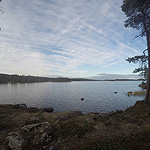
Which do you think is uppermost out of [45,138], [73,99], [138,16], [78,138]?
[138,16]

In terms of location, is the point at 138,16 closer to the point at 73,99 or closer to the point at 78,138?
the point at 78,138

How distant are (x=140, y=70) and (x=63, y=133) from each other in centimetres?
1479

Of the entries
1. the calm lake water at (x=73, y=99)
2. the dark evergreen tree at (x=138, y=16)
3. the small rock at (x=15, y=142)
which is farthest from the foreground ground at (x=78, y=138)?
the calm lake water at (x=73, y=99)

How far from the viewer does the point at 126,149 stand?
4891 millimetres

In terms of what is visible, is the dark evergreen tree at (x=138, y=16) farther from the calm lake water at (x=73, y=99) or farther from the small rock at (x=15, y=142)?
the small rock at (x=15, y=142)

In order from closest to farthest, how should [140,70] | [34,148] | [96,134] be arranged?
[34,148] < [96,134] < [140,70]

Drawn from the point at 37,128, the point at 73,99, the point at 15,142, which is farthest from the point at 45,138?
the point at 73,99

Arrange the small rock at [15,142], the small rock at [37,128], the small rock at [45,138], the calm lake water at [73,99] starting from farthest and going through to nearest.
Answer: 1. the calm lake water at [73,99]
2. the small rock at [37,128]
3. the small rock at [45,138]
4. the small rock at [15,142]

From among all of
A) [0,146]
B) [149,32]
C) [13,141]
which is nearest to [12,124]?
[0,146]

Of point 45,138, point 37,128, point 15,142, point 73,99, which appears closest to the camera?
point 15,142

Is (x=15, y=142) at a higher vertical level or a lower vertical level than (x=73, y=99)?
higher

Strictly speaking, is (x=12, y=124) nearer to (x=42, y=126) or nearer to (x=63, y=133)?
(x=42, y=126)

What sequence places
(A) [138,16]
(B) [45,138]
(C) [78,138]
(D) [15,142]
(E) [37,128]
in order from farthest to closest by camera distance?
(A) [138,16] → (E) [37,128] → (B) [45,138] → (C) [78,138] → (D) [15,142]

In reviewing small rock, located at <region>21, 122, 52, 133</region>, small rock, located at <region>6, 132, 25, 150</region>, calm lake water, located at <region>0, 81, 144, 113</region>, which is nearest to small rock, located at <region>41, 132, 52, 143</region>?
small rock, located at <region>21, 122, 52, 133</region>
